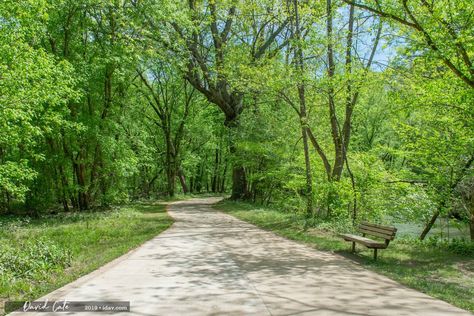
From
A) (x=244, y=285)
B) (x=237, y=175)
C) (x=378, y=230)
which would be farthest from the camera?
(x=237, y=175)

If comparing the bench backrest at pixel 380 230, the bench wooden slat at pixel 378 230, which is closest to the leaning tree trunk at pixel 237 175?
the bench wooden slat at pixel 378 230

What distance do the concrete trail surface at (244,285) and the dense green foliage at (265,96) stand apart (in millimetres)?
5060

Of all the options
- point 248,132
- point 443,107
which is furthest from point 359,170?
point 248,132

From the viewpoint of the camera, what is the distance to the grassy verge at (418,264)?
6408mm

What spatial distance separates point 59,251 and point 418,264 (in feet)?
25.7

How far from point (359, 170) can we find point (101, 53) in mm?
13214

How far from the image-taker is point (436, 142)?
11461 millimetres

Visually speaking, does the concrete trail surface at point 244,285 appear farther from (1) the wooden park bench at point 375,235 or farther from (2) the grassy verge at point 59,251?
(1) the wooden park bench at point 375,235

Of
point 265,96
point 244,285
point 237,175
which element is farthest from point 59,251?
point 237,175

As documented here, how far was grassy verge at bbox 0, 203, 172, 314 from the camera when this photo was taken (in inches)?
244

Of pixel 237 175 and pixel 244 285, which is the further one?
pixel 237 175

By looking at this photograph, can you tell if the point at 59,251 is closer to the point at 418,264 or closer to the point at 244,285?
the point at 244,285

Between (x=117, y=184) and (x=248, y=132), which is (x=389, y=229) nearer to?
(x=248, y=132)

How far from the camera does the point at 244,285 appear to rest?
629 cm
